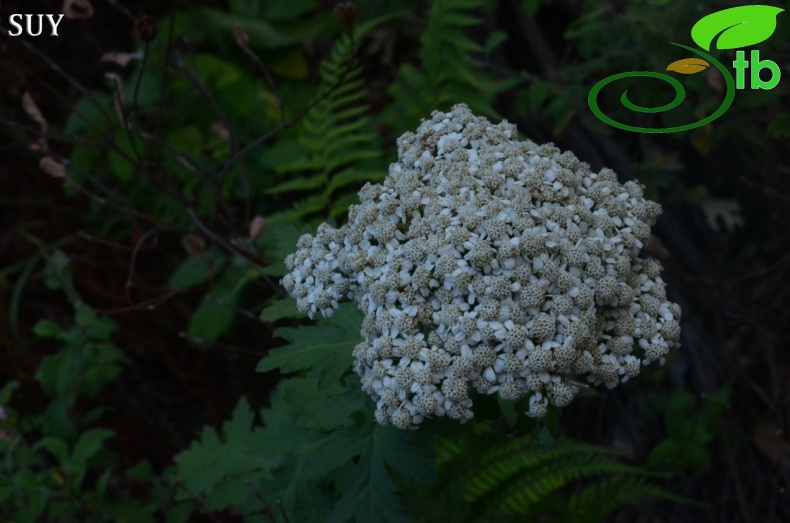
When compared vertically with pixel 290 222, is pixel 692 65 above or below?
above

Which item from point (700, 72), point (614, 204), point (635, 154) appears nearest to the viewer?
point (614, 204)

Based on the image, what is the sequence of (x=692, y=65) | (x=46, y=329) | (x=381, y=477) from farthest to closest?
(x=46, y=329) < (x=692, y=65) < (x=381, y=477)

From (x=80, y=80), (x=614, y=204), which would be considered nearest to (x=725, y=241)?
(x=614, y=204)

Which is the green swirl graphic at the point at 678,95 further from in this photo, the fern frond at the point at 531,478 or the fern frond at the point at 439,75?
the fern frond at the point at 531,478

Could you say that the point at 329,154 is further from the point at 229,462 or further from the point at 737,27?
the point at 737,27

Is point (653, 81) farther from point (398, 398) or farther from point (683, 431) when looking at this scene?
point (398, 398)

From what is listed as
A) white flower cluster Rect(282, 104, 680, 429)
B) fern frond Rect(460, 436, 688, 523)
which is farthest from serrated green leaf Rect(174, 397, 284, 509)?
white flower cluster Rect(282, 104, 680, 429)

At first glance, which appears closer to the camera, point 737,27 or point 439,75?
point 737,27

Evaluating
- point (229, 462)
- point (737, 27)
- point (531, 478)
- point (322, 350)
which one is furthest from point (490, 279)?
point (737, 27)
